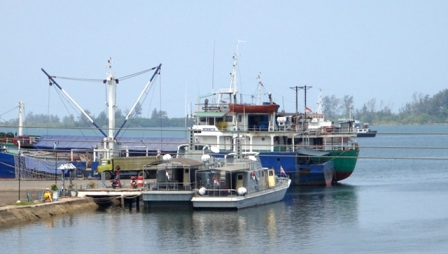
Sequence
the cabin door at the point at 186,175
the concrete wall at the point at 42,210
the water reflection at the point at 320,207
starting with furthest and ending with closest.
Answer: the cabin door at the point at 186,175 → the water reflection at the point at 320,207 → the concrete wall at the point at 42,210

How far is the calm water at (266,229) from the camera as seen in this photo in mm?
39188

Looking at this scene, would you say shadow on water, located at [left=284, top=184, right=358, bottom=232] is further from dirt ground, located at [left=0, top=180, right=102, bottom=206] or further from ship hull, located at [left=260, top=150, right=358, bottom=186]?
dirt ground, located at [left=0, top=180, right=102, bottom=206]

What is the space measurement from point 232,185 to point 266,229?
715cm

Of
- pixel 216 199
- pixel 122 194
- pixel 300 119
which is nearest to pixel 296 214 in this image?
pixel 216 199

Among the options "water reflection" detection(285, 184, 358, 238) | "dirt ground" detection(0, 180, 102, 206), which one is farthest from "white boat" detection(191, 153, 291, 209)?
"dirt ground" detection(0, 180, 102, 206)

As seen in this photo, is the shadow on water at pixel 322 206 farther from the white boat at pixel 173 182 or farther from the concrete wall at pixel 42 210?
the concrete wall at pixel 42 210

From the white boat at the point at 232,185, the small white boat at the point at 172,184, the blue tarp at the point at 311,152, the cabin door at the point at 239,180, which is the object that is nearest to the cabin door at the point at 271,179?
the white boat at the point at 232,185

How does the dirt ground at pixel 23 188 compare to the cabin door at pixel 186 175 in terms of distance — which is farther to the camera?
the cabin door at pixel 186 175

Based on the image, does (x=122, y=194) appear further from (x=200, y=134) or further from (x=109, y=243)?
(x=200, y=134)

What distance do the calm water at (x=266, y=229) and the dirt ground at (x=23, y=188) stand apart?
4.26 meters

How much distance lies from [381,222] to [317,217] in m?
4.02

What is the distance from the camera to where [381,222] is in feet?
154

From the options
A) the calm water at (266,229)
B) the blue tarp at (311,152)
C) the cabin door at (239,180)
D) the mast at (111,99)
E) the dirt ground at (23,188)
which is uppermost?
the mast at (111,99)

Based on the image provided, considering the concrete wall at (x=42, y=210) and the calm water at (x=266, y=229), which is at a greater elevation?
the concrete wall at (x=42, y=210)
